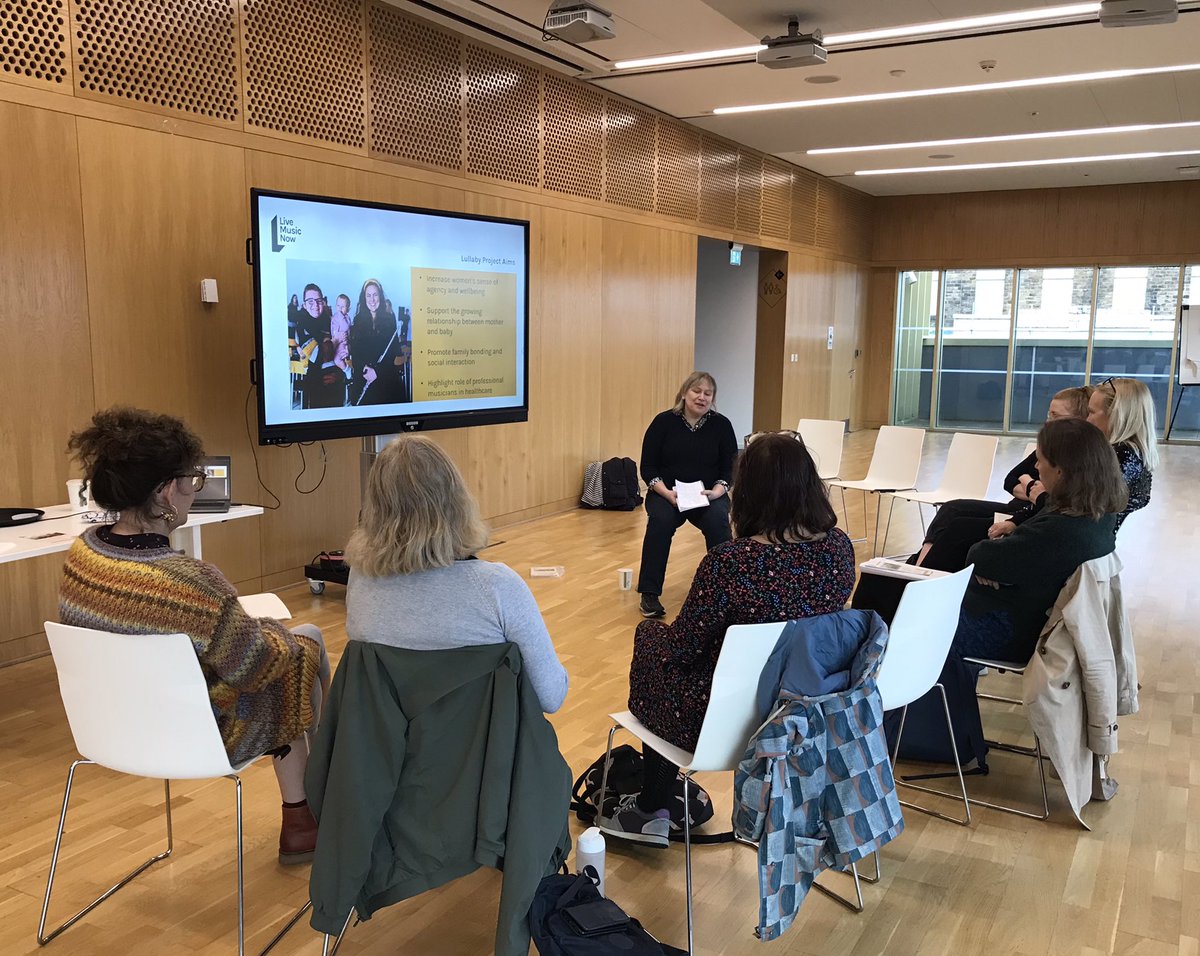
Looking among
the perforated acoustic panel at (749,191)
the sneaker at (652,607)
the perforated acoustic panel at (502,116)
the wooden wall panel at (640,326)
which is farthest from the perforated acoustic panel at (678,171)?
the sneaker at (652,607)

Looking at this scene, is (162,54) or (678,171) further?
(678,171)

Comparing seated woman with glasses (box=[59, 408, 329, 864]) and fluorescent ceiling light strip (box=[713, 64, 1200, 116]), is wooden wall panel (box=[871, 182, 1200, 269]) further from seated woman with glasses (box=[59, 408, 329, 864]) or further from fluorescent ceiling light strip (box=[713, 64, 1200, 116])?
seated woman with glasses (box=[59, 408, 329, 864])

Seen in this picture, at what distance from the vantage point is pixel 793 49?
6266mm

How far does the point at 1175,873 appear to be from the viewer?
111 inches

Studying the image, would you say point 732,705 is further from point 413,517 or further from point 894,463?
point 894,463

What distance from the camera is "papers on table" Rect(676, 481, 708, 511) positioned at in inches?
211

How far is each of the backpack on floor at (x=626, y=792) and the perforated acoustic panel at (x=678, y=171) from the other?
710cm

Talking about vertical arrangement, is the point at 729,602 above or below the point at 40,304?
below

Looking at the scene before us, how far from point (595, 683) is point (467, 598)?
7.41 ft

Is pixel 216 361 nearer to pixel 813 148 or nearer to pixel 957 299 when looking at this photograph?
pixel 813 148

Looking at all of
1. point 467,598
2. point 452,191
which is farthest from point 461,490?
point 452,191

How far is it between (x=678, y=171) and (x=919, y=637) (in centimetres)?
776

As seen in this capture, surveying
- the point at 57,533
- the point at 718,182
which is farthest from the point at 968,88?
the point at 57,533

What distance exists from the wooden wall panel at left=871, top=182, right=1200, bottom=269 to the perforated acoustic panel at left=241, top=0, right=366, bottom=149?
11044 millimetres
